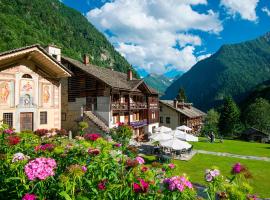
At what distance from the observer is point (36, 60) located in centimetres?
2536

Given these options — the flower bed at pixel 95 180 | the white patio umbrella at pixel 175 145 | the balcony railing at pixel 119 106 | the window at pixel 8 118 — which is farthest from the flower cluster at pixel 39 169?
the balcony railing at pixel 119 106

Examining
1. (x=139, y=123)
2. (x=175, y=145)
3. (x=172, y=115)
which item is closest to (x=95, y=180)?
(x=175, y=145)

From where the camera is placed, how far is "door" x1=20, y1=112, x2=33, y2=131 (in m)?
24.9

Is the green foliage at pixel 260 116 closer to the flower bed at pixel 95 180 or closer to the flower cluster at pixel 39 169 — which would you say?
Answer: the flower bed at pixel 95 180

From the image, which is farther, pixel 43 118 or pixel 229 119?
pixel 229 119

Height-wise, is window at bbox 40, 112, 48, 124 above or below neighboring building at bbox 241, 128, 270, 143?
above

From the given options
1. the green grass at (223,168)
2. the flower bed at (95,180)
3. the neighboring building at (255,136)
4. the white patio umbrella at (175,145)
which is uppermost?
the flower bed at (95,180)

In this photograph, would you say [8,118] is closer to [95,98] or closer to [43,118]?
[43,118]

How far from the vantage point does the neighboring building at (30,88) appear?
23297 millimetres

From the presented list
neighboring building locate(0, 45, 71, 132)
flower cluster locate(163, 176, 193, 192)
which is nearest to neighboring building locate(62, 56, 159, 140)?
neighboring building locate(0, 45, 71, 132)

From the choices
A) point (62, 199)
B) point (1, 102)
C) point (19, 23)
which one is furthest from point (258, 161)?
point (19, 23)

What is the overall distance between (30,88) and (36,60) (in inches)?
106

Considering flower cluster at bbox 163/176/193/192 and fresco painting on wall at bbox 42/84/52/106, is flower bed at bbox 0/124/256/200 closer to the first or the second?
flower cluster at bbox 163/176/193/192

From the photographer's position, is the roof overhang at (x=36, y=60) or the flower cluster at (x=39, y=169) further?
the roof overhang at (x=36, y=60)
